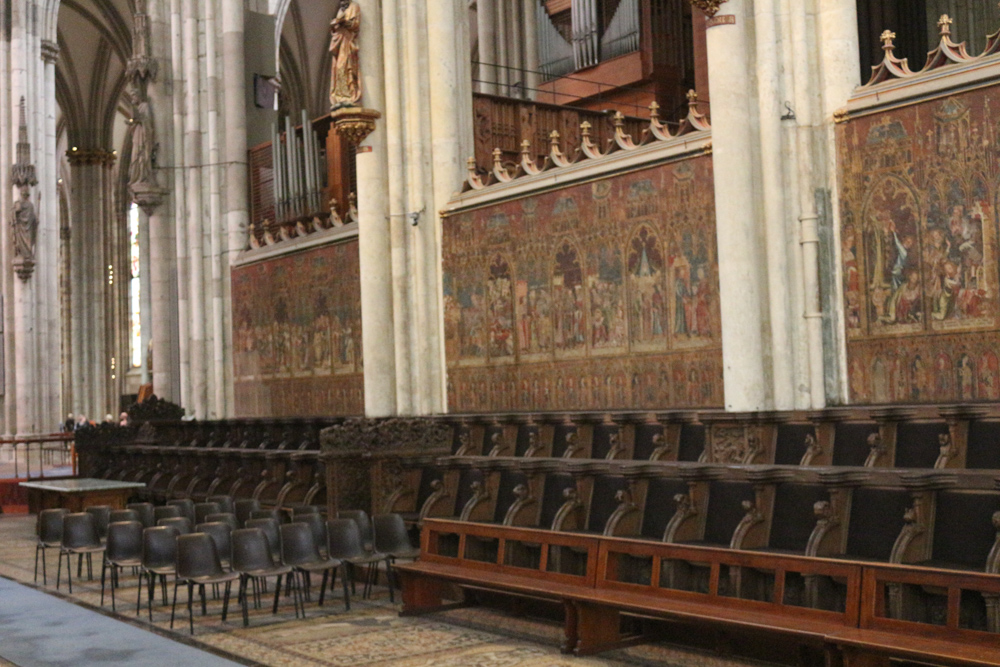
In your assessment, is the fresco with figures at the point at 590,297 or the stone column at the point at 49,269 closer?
the fresco with figures at the point at 590,297

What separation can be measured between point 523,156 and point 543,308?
1.76m

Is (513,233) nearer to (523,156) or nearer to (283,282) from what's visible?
(523,156)

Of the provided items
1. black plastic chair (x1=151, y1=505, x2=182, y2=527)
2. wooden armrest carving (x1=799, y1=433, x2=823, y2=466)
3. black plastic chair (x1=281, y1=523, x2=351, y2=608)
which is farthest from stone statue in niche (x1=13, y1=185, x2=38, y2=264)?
wooden armrest carving (x1=799, y1=433, x2=823, y2=466)

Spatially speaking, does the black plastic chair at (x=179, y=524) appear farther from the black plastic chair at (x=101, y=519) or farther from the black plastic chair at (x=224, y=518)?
the black plastic chair at (x=101, y=519)

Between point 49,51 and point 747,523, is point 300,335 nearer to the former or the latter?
point 747,523

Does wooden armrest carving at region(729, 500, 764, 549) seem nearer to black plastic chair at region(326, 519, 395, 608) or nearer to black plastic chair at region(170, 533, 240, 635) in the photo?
black plastic chair at region(326, 519, 395, 608)

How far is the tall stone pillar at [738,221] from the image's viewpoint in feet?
30.1

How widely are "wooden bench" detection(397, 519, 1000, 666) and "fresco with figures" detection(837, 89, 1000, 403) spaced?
9.19ft

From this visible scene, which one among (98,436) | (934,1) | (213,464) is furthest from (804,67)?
(98,436)

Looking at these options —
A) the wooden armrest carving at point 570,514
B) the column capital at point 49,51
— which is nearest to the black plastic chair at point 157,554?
the wooden armrest carving at point 570,514

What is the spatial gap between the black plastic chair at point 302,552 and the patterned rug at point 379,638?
356mm

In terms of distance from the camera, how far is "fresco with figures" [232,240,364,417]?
15469 millimetres

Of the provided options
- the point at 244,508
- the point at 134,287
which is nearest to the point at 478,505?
the point at 244,508

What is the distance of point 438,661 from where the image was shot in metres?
6.65
